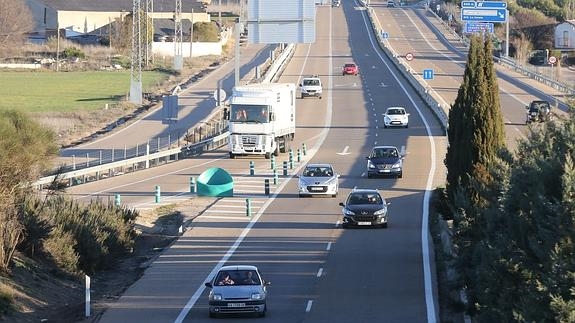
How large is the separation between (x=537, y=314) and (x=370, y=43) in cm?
A: 12610

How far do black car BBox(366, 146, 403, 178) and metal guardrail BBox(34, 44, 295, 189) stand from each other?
36.3 feet

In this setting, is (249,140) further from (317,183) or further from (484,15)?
(484,15)

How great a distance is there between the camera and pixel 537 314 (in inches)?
576

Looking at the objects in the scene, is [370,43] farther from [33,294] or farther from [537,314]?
[537,314]

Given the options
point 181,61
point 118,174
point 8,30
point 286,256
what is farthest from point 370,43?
point 286,256

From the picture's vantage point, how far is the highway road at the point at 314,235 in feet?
88.0

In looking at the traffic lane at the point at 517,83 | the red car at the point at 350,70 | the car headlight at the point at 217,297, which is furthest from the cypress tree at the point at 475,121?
the red car at the point at 350,70

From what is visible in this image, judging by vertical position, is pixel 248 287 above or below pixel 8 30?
below

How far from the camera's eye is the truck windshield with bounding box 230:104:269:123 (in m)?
59.4

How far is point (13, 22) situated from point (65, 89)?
42.8 meters

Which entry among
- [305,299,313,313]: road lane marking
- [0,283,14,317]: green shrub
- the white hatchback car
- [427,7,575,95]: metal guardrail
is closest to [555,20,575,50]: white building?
[427,7,575,95]: metal guardrail

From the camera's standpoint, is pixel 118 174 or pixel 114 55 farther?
pixel 114 55

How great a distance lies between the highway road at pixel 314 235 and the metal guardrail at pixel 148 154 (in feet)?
2.37

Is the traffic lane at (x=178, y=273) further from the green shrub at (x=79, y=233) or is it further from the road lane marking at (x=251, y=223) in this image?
the green shrub at (x=79, y=233)
